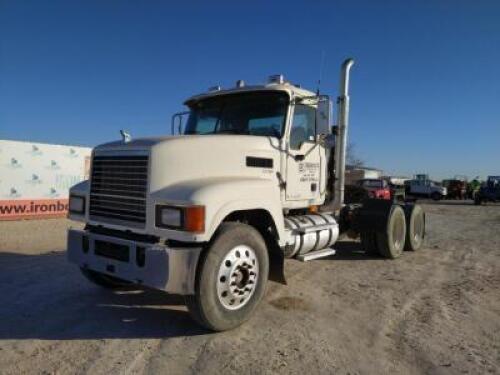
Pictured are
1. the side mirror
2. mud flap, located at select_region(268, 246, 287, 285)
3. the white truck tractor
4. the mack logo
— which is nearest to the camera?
the white truck tractor

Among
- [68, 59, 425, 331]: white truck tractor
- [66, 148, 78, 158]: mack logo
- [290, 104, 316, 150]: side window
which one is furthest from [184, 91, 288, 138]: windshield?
[66, 148, 78, 158]: mack logo

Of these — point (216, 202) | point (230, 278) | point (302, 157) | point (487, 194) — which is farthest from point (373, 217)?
point (487, 194)

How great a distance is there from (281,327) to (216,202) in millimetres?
1604

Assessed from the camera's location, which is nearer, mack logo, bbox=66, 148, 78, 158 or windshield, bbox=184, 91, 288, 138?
windshield, bbox=184, 91, 288, 138

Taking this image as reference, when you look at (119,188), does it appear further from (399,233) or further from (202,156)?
(399,233)

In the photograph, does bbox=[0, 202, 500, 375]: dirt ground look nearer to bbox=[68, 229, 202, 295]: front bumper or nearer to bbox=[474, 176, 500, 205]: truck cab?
bbox=[68, 229, 202, 295]: front bumper

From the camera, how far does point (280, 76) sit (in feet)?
20.9

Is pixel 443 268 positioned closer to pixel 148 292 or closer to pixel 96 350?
pixel 148 292

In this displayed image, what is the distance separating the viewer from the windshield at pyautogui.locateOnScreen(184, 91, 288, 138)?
6.01 meters

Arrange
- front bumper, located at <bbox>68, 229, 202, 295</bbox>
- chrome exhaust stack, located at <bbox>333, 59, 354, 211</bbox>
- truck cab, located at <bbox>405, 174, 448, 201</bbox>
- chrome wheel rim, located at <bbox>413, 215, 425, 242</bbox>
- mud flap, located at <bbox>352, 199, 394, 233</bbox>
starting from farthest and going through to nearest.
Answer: truck cab, located at <bbox>405, 174, 448, 201</bbox>
chrome wheel rim, located at <bbox>413, 215, 425, 242</bbox>
mud flap, located at <bbox>352, 199, 394, 233</bbox>
chrome exhaust stack, located at <bbox>333, 59, 354, 211</bbox>
front bumper, located at <bbox>68, 229, 202, 295</bbox>

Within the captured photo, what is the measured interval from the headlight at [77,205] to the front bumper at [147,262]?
0.54 metres

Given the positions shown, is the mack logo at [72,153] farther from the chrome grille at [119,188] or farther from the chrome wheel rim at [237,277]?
the chrome wheel rim at [237,277]

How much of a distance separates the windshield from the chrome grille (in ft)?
6.01

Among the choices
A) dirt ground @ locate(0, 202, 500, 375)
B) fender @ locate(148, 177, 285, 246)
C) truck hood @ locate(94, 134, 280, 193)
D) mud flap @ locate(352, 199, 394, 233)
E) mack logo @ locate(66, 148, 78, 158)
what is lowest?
dirt ground @ locate(0, 202, 500, 375)
